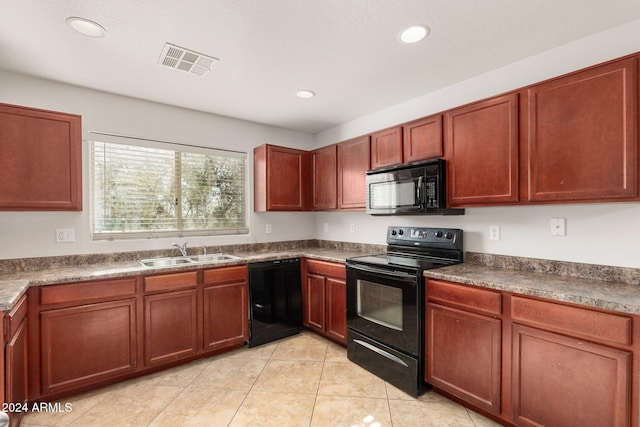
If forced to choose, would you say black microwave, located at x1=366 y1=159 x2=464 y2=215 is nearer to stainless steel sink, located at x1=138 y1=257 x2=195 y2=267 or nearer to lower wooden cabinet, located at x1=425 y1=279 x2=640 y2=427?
lower wooden cabinet, located at x1=425 y1=279 x2=640 y2=427

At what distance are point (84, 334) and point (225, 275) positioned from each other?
111 cm

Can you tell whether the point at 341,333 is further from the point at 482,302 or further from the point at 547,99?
the point at 547,99

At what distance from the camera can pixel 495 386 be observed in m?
1.93

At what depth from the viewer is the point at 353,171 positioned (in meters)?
3.33

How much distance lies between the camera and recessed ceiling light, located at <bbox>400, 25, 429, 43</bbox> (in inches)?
75.9

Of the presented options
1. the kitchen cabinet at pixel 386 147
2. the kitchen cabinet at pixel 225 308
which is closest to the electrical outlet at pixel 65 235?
the kitchen cabinet at pixel 225 308

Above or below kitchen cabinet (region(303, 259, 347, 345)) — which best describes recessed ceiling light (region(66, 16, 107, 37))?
above

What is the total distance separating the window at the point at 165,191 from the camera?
9.54 feet

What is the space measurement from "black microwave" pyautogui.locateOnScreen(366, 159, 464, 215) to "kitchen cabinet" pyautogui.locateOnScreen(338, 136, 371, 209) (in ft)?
0.54

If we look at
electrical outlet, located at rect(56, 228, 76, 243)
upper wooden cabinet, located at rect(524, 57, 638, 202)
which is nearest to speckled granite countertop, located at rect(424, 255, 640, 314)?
upper wooden cabinet, located at rect(524, 57, 638, 202)

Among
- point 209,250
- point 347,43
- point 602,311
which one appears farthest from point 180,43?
point 602,311

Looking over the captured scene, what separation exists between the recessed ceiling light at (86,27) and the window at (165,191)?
1216 millimetres

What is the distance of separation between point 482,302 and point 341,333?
1.49 metres

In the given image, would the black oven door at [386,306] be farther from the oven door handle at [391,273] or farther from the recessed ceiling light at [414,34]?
the recessed ceiling light at [414,34]
